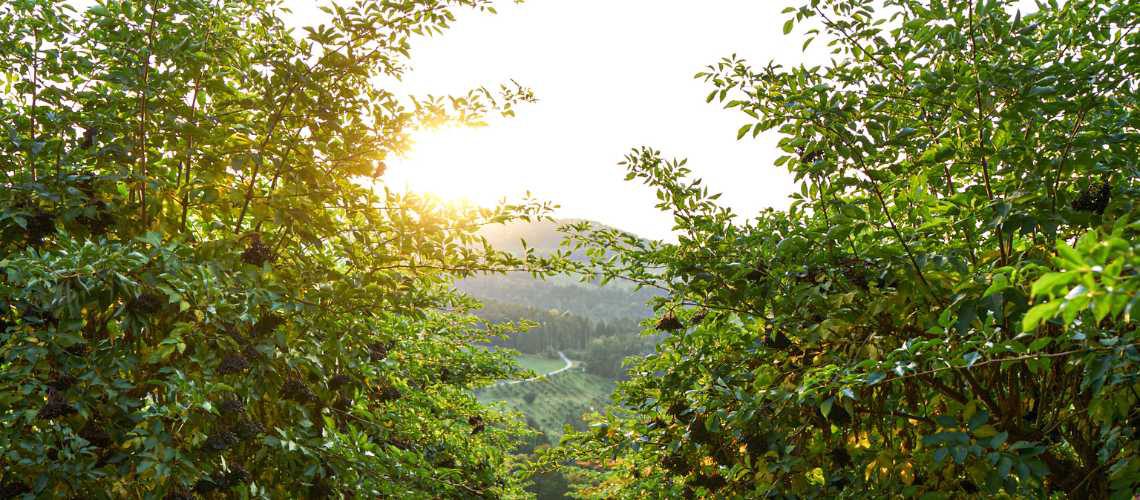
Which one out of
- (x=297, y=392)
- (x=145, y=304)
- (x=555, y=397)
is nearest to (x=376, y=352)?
(x=297, y=392)

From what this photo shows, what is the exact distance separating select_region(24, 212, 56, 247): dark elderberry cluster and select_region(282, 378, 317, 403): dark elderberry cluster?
4.84ft

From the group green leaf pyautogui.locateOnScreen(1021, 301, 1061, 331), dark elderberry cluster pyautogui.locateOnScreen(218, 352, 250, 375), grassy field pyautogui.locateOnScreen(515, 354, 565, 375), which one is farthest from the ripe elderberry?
grassy field pyautogui.locateOnScreen(515, 354, 565, 375)

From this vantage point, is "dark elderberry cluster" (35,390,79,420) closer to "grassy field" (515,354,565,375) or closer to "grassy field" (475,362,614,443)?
"grassy field" (475,362,614,443)

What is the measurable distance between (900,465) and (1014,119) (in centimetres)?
194

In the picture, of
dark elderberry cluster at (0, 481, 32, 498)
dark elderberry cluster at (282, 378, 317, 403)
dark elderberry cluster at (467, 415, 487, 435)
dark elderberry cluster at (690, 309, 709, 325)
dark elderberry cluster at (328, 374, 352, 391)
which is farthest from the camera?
dark elderberry cluster at (467, 415, 487, 435)

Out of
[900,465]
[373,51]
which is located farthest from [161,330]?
[900,465]

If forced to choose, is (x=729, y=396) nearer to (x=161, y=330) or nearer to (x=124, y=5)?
(x=161, y=330)

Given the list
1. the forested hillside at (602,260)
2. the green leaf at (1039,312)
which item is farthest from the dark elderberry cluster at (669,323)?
the green leaf at (1039,312)

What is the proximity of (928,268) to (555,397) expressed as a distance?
280ft

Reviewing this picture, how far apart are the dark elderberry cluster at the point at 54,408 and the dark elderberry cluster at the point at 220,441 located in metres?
0.60

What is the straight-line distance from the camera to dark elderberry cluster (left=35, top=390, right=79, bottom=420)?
2.65 meters

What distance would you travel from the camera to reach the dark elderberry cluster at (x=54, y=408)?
8.69 ft

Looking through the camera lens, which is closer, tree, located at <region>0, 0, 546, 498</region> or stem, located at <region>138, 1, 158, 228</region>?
tree, located at <region>0, 0, 546, 498</region>

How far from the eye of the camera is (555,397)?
8544 centimetres
